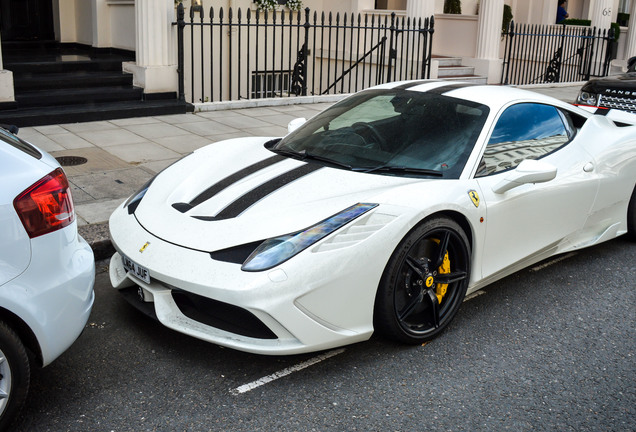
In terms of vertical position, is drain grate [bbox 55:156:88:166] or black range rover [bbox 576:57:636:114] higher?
black range rover [bbox 576:57:636:114]

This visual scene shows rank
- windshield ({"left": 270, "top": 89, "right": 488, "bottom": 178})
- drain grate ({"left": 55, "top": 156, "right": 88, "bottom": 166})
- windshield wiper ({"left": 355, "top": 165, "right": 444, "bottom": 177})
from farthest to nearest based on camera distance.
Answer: drain grate ({"left": 55, "top": 156, "right": 88, "bottom": 166})
windshield ({"left": 270, "top": 89, "right": 488, "bottom": 178})
windshield wiper ({"left": 355, "top": 165, "right": 444, "bottom": 177})

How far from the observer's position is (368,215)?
3.64 meters

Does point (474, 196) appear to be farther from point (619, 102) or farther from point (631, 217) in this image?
point (619, 102)

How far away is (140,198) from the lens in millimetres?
4348

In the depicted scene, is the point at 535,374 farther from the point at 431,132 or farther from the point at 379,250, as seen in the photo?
the point at 431,132

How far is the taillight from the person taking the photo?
286cm

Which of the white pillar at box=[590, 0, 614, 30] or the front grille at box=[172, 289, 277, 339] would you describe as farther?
the white pillar at box=[590, 0, 614, 30]

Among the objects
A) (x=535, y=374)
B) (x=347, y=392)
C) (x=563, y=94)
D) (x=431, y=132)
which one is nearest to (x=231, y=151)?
(x=431, y=132)

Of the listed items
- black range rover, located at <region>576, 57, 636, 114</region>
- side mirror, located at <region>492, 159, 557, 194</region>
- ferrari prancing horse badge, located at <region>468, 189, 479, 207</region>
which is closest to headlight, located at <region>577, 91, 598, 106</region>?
black range rover, located at <region>576, 57, 636, 114</region>

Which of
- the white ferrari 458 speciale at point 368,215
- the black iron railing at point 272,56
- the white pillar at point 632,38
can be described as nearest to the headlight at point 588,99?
the black iron railing at point 272,56

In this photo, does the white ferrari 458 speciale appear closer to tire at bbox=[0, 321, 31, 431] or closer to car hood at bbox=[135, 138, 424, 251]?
car hood at bbox=[135, 138, 424, 251]

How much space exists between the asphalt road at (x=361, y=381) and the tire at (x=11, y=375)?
0.21 m

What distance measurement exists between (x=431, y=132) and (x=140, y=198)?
191cm

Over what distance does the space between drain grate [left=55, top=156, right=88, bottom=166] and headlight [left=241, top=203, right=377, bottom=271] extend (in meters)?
4.78
